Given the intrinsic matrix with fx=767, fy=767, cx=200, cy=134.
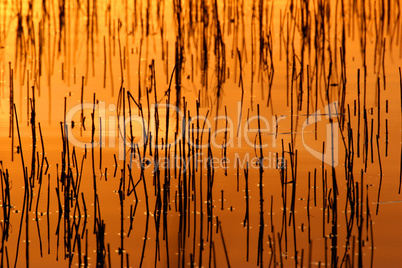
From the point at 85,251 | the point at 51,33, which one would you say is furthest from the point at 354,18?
the point at 85,251

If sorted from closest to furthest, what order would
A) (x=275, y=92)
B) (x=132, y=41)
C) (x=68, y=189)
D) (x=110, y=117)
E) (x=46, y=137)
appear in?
1. (x=68, y=189)
2. (x=46, y=137)
3. (x=110, y=117)
4. (x=275, y=92)
5. (x=132, y=41)

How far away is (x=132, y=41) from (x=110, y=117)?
1.41 meters

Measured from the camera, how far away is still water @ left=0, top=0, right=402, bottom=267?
8.73ft

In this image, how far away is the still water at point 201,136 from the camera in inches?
105

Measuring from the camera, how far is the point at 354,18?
565 centimetres

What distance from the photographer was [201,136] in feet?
10.3

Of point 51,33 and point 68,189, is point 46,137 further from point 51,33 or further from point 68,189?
point 51,33
